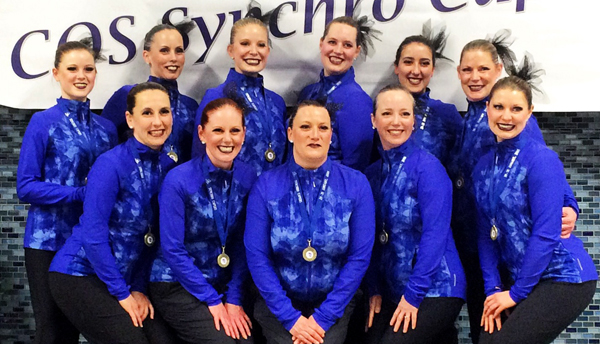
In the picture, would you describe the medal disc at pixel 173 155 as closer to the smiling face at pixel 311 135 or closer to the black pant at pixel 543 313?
the smiling face at pixel 311 135

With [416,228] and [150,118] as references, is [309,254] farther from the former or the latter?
[150,118]

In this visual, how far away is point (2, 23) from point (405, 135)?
7.99ft

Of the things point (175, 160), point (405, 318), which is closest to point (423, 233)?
point (405, 318)

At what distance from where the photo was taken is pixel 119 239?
9.91ft

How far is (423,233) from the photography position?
2965 millimetres

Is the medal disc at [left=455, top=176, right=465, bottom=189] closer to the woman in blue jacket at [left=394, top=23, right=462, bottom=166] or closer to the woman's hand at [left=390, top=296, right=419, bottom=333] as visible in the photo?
the woman in blue jacket at [left=394, top=23, right=462, bottom=166]

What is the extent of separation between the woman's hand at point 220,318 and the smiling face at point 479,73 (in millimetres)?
1582

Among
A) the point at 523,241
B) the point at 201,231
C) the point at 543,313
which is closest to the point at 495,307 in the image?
the point at 543,313

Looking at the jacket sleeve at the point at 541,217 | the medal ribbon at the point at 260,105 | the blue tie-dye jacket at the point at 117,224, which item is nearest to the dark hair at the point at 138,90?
the blue tie-dye jacket at the point at 117,224

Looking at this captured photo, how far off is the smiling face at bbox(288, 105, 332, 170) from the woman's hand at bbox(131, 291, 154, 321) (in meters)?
0.92

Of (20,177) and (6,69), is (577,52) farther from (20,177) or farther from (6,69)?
(6,69)

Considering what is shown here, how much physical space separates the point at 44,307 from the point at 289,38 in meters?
1.92

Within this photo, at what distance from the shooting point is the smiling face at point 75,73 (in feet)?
10.9

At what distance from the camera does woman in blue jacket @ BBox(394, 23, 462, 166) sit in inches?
135
